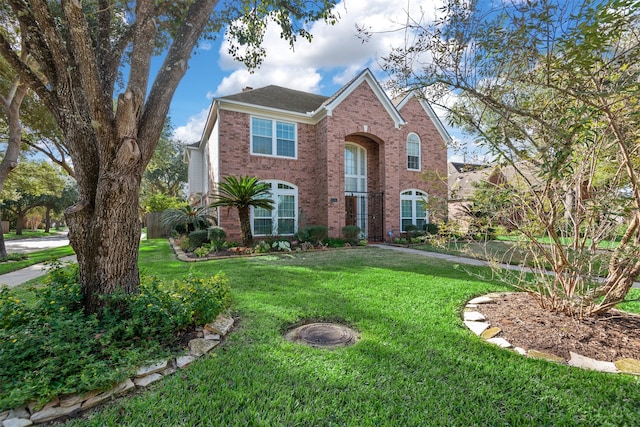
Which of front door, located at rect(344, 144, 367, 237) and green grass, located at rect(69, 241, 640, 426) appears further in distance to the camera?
front door, located at rect(344, 144, 367, 237)

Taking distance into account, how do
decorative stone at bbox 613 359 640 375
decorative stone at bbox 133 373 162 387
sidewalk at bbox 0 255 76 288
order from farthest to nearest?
sidewalk at bbox 0 255 76 288, decorative stone at bbox 613 359 640 375, decorative stone at bbox 133 373 162 387

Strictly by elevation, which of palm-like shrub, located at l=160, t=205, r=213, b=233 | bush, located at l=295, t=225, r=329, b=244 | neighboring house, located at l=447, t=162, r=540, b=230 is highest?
neighboring house, located at l=447, t=162, r=540, b=230

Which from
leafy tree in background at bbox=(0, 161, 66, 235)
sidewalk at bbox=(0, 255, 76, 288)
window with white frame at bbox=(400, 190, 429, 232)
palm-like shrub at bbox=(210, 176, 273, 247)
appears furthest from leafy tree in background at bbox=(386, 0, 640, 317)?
leafy tree in background at bbox=(0, 161, 66, 235)

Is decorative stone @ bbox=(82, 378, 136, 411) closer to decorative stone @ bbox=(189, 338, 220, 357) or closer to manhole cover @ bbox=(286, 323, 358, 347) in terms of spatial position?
decorative stone @ bbox=(189, 338, 220, 357)

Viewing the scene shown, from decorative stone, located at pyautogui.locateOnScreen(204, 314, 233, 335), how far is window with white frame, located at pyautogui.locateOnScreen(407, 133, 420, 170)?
1391 cm

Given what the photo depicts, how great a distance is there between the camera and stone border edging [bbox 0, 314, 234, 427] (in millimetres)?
1956

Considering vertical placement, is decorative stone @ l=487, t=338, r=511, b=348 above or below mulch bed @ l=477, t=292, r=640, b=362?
below

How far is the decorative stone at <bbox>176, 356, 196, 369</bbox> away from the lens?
2596 millimetres

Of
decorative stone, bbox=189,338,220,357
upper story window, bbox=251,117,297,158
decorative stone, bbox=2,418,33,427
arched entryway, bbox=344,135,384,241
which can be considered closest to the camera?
decorative stone, bbox=2,418,33,427

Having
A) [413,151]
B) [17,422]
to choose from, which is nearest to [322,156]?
[413,151]

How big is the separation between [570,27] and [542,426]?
300 cm

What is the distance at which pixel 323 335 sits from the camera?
10.7 feet

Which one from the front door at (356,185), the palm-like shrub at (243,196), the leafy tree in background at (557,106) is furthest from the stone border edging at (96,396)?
the front door at (356,185)

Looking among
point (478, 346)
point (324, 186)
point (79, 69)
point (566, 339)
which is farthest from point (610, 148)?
point (324, 186)
